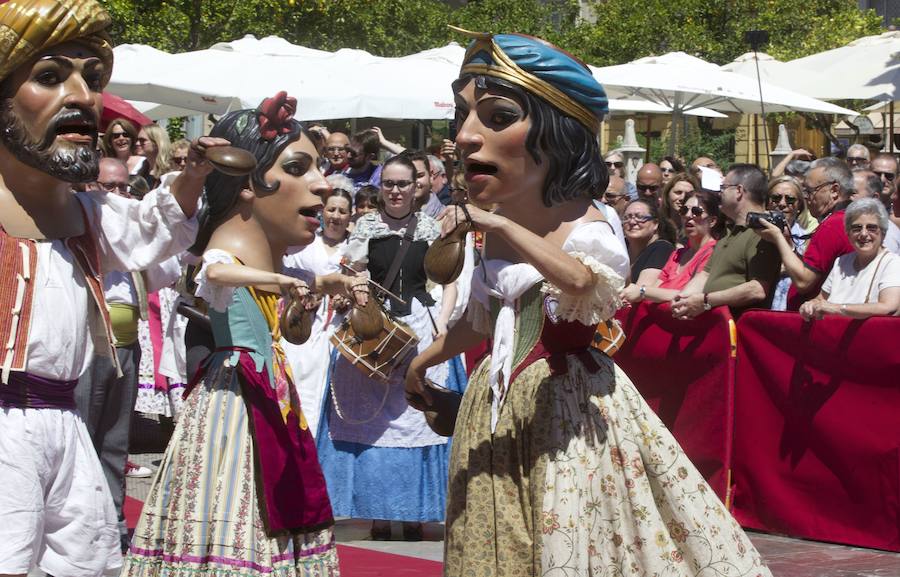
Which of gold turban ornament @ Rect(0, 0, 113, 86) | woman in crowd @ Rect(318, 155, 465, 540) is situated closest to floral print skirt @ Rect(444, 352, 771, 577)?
gold turban ornament @ Rect(0, 0, 113, 86)

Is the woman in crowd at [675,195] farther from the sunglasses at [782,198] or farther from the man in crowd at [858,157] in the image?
the man in crowd at [858,157]

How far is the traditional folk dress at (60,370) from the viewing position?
12.4 feet

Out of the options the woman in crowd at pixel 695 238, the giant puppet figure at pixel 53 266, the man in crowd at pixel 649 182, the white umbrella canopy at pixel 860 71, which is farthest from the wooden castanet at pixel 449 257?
the white umbrella canopy at pixel 860 71

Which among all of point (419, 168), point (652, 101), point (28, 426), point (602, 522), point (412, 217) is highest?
point (652, 101)

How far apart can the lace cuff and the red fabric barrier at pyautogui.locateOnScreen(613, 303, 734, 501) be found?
3.53m

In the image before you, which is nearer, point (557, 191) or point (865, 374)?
point (557, 191)

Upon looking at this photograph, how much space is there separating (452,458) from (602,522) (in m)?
0.50

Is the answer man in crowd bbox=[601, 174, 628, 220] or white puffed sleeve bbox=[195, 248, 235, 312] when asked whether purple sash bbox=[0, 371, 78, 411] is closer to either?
white puffed sleeve bbox=[195, 248, 235, 312]

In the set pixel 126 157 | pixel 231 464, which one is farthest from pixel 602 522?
pixel 126 157

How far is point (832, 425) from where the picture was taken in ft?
23.1

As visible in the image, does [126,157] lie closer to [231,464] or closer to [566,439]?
[231,464]

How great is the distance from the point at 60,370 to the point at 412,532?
12.5 ft

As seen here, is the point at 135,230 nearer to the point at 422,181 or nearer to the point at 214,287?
the point at 214,287

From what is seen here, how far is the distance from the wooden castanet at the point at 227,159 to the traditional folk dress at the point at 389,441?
11.5 ft
